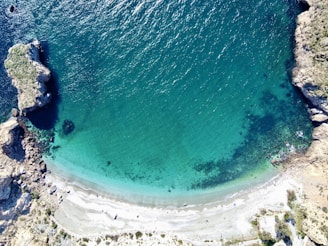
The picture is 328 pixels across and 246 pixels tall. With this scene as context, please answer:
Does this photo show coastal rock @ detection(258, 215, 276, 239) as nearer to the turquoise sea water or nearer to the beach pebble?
the turquoise sea water

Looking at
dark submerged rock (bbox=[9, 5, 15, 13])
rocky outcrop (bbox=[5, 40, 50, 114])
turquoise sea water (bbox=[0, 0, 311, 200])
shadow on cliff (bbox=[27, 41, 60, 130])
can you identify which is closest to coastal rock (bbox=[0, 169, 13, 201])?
turquoise sea water (bbox=[0, 0, 311, 200])

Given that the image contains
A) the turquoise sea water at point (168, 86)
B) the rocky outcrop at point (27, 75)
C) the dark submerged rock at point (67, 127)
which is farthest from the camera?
the dark submerged rock at point (67, 127)

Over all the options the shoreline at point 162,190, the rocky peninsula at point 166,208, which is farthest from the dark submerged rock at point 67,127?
the shoreline at point 162,190

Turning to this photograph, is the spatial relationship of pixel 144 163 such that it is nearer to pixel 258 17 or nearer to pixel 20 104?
pixel 20 104

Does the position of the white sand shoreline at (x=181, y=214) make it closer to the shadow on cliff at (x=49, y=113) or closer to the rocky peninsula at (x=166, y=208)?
the rocky peninsula at (x=166, y=208)

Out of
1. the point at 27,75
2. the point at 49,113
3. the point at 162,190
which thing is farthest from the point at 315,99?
the point at 27,75

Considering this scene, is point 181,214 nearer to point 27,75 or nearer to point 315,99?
point 315,99
